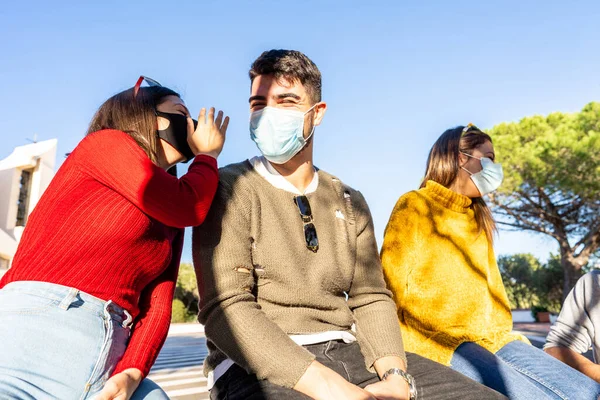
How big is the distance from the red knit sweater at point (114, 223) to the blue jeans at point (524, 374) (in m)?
1.51

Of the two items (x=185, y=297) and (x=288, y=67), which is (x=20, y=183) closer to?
(x=185, y=297)

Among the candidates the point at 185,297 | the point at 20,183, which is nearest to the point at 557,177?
the point at 185,297

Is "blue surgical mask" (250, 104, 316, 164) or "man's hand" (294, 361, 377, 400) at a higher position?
"blue surgical mask" (250, 104, 316, 164)

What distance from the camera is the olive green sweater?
5.49 ft

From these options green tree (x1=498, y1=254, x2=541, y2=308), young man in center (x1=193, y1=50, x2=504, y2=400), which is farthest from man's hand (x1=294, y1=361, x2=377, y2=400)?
green tree (x1=498, y1=254, x2=541, y2=308)

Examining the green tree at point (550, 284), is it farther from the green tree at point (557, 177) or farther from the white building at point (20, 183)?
the white building at point (20, 183)

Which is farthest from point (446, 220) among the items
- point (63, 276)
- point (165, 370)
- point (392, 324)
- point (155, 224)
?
point (165, 370)

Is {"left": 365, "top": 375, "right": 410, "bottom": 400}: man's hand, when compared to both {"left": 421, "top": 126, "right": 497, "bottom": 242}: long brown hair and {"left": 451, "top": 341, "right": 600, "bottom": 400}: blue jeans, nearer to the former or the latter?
{"left": 451, "top": 341, "right": 600, "bottom": 400}: blue jeans

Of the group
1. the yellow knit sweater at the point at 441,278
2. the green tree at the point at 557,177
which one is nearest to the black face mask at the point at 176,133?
the yellow knit sweater at the point at 441,278

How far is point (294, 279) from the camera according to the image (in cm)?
189

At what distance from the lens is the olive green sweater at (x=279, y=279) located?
1.67 metres

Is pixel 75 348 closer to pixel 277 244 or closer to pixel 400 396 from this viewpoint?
pixel 277 244

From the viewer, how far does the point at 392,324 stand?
6.80ft

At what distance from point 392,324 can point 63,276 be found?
1282 mm
